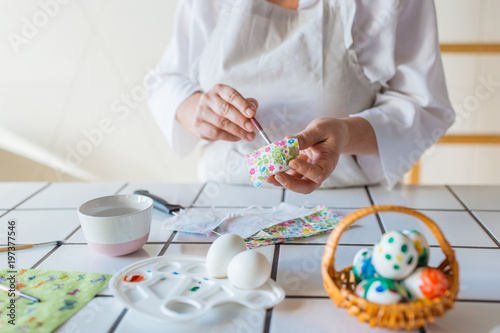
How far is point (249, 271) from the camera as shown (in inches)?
20.3

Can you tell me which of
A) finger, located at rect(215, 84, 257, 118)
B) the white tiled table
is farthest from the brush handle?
finger, located at rect(215, 84, 257, 118)

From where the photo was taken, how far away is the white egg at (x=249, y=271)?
1.69 feet

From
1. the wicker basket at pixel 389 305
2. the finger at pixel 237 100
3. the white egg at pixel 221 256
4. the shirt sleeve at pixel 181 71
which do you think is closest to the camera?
the wicker basket at pixel 389 305

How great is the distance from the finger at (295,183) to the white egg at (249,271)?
0.65 feet

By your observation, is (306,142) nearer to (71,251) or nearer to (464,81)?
(71,251)

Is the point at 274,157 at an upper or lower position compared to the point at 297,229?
upper

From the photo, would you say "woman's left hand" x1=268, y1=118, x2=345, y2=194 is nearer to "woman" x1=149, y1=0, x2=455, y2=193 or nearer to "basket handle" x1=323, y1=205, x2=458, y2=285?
"woman" x1=149, y1=0, x2=455, y2=193

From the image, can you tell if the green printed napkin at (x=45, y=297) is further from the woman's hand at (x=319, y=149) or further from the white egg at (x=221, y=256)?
the woman's hand at (x=319, y=149)

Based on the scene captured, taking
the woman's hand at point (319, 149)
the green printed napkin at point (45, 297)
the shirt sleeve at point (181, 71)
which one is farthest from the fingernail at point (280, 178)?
the shirt sleeve at point (181, 71)

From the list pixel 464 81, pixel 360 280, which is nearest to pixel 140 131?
pixel 464 81

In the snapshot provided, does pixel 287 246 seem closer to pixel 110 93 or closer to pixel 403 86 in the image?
Answer: pixel 403 86

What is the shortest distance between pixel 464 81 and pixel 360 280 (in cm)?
150

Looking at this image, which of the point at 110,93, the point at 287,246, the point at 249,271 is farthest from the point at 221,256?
the point at 110,93

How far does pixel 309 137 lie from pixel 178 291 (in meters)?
0.33
